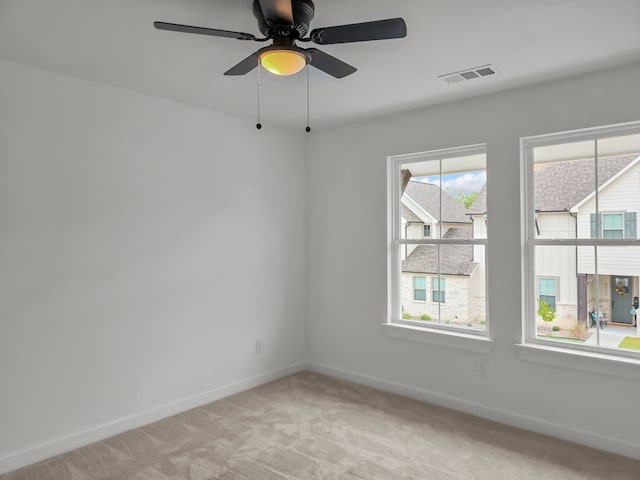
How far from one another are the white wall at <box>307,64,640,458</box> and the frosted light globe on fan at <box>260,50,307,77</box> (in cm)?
194

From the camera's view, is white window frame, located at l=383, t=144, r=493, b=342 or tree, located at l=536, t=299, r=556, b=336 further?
white window frame, located at l=383, t=144, r=493, b=342

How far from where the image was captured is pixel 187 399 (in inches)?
142

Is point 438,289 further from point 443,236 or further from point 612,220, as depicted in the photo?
point 612,220

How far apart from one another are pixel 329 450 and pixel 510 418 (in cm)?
141

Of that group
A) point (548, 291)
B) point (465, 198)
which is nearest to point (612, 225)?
point (548, 291)

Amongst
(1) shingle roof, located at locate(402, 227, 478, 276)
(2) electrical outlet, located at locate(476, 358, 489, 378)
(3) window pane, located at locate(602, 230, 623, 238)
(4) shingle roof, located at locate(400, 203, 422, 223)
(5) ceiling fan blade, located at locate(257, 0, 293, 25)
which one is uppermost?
(5) ceiling fan blade, located at locate(257, 0, 293, 25)

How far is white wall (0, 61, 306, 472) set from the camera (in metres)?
2.76

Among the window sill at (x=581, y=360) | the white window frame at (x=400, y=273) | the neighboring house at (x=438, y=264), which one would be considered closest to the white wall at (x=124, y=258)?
the white window frame at (x=400, y=273)

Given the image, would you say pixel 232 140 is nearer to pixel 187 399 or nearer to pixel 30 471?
pixel 187 399

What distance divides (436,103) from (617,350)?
7.38ft

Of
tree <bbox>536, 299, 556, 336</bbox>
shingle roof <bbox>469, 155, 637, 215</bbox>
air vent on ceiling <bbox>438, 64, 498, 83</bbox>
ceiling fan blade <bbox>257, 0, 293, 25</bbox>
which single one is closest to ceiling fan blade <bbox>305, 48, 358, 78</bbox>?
ceiling fan blade <bbox>257, 0, 293, 25</bbox>

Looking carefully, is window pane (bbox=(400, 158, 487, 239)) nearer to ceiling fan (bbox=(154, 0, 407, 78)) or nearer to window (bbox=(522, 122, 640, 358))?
window (bbox=(522, 122, 640, 358))

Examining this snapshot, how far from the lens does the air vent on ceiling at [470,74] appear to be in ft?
9.41

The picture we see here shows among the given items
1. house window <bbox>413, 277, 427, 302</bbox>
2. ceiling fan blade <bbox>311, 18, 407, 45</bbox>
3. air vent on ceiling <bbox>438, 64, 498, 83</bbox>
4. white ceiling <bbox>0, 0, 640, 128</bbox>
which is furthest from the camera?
house window <bbox>413, 277, 427, 302</bbox>
